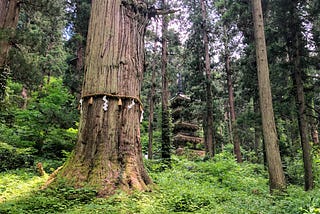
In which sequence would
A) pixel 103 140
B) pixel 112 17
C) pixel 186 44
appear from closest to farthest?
pixel 103 140 → pixel 112 17 → pixel 186 44

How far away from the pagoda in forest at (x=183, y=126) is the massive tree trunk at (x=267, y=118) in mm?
15074

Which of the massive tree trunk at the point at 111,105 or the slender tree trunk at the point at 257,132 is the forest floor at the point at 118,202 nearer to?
the massive tree trunk at the point at 111,105

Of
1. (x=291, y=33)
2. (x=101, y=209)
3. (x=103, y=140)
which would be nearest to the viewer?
(x=101, y=209)

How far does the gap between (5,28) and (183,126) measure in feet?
59.5

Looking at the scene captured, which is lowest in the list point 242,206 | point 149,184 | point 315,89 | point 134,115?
point 242,206

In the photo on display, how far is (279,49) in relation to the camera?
1055 centimetres

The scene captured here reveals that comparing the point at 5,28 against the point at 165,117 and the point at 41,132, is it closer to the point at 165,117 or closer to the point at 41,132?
the point at 41,132

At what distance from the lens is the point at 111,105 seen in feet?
15.9

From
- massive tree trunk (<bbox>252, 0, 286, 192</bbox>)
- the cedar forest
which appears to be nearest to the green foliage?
the cedar forest

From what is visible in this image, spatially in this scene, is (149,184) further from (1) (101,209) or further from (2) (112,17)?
(2) (112,17)

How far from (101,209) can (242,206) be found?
8.62 feet

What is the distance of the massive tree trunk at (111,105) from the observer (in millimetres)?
4422

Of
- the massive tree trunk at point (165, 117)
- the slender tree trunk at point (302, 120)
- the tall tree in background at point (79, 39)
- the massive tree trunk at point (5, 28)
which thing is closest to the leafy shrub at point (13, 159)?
the massive tree trunk at point (5, 28)

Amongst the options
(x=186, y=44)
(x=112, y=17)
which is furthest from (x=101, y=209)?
(x=186, y=44)
